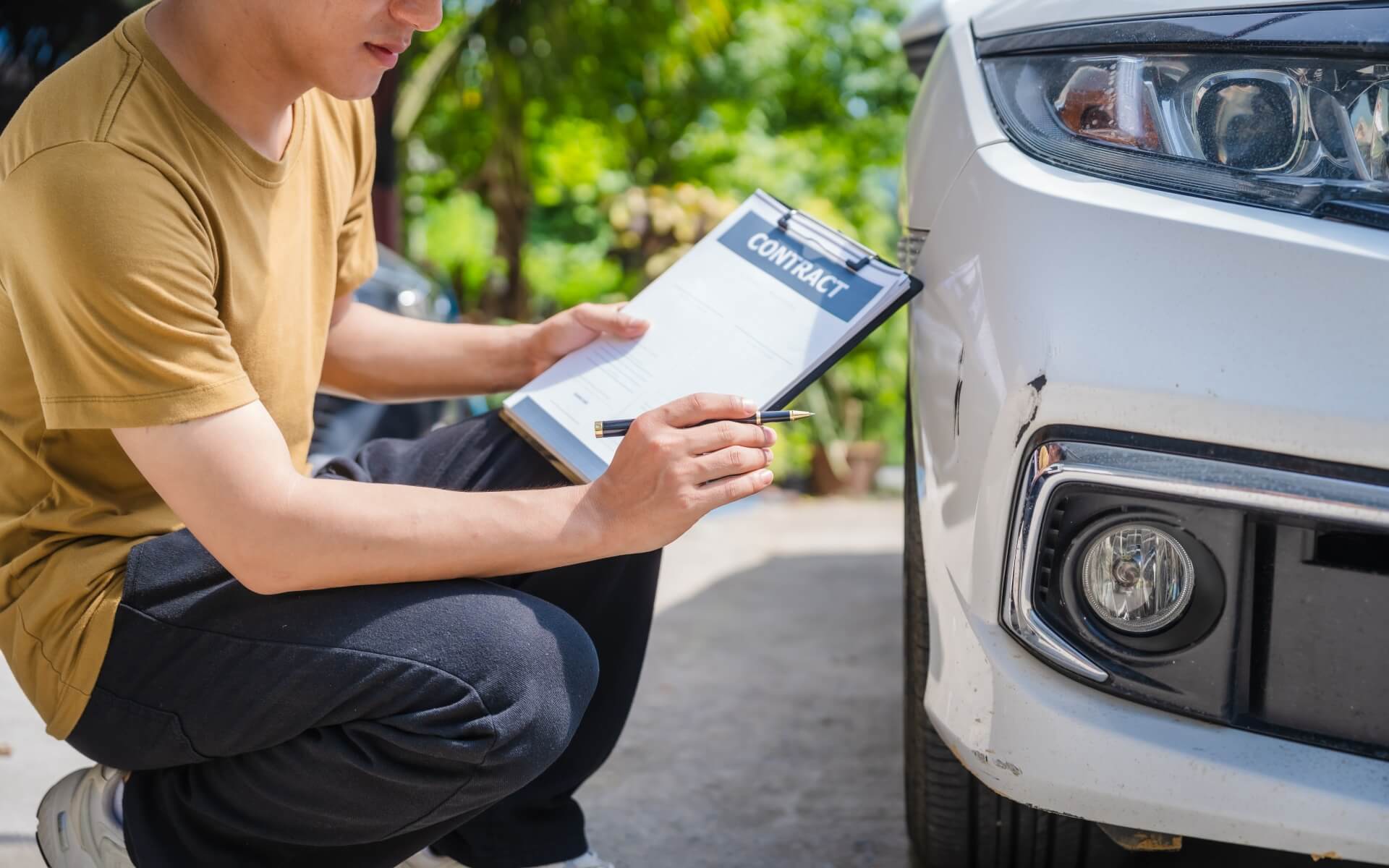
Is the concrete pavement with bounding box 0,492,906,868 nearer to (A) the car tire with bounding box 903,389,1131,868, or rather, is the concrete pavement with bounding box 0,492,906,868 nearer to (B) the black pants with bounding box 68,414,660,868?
(A) the car tire with bounding box 903,389,1131,868

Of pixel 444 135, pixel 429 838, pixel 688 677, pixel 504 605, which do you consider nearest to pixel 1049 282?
pixel 504 605

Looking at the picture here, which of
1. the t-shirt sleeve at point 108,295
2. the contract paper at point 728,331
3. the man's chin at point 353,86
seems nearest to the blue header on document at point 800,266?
the contract paper at point 728,331

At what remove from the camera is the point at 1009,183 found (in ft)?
4.03

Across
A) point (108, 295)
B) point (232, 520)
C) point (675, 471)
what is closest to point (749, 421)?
point (675, 471)

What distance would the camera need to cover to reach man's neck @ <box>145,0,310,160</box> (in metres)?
1.31

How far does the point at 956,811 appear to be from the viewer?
1577 mm

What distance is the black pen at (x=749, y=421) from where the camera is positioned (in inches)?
53.2

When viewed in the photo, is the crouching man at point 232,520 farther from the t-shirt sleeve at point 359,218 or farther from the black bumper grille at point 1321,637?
the black bumper grille at point 1321,637

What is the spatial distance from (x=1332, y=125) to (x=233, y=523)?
1122 mm

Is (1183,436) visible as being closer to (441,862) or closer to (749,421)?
(749,421)

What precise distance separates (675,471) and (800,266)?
0.44 metres

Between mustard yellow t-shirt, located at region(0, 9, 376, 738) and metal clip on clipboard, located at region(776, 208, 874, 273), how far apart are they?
0.59 m

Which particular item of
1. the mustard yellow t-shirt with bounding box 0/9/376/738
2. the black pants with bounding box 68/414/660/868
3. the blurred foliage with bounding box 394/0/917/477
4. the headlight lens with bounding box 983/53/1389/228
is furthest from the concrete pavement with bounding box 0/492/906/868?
the blurred foliage with bounding box 394/0/917/477

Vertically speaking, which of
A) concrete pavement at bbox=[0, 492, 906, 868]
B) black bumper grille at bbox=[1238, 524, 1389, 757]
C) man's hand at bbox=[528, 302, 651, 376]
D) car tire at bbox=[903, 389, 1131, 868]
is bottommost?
concrete pavement at bbox=[0, 492, 906, 868]
